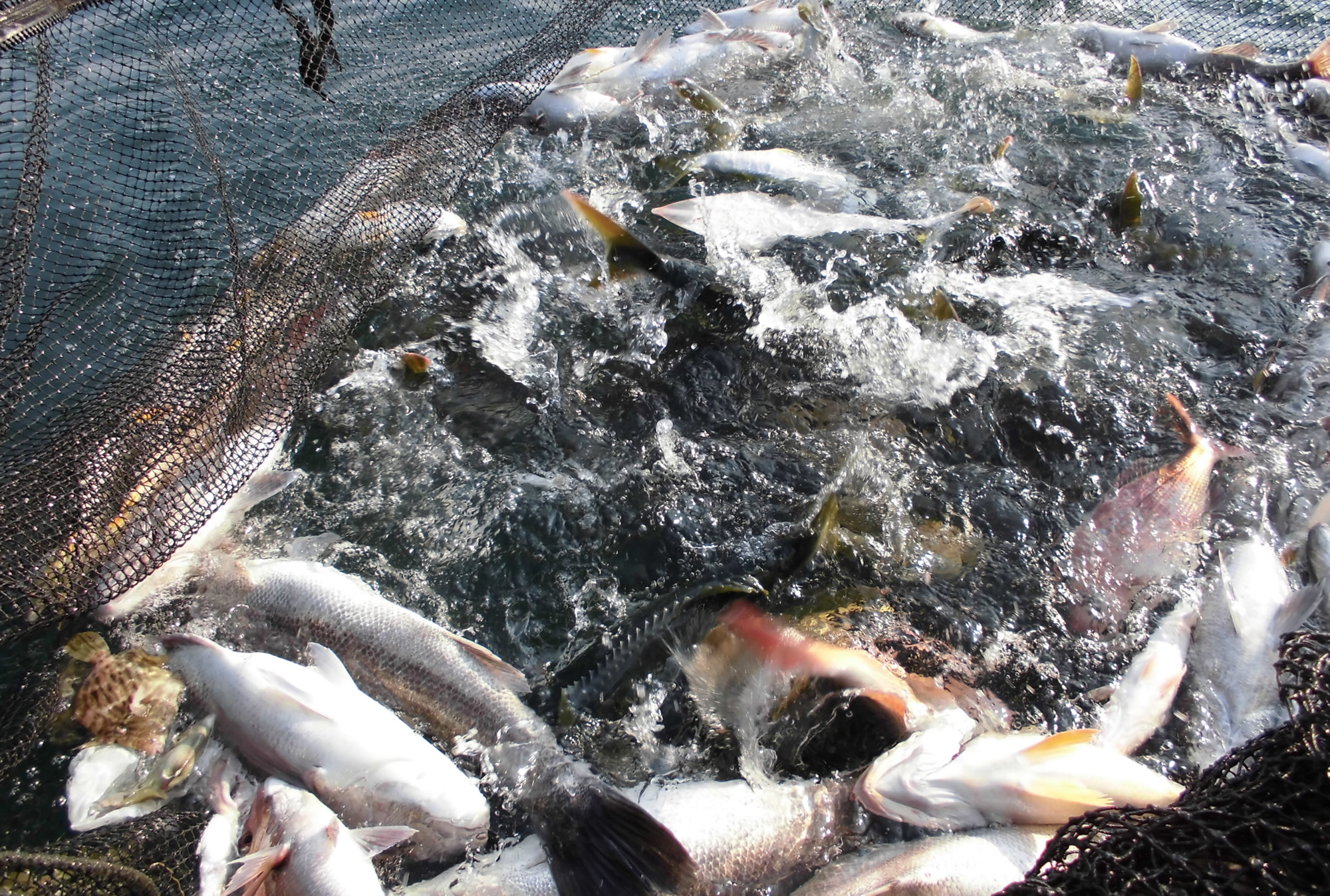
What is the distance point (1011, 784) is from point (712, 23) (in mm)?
6498

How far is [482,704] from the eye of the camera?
8.66 feet

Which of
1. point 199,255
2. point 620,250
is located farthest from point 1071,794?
point 199,255

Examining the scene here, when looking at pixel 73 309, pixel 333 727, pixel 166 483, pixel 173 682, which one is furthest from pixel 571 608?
pixel 73 309

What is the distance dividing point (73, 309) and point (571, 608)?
140 inches

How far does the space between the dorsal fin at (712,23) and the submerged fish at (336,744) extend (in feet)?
20.1

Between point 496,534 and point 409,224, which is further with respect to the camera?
point 409,224

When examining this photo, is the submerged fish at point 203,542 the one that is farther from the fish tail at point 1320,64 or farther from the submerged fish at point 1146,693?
the fish tail at point 1320,64

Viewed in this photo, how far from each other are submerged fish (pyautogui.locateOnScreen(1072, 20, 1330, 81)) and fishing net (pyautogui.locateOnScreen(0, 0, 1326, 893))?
776mm

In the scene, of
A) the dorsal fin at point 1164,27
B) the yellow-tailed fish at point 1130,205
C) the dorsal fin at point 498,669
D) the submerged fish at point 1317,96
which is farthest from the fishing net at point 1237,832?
the dorsal fin at point 1164,27

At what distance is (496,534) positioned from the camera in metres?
3.24

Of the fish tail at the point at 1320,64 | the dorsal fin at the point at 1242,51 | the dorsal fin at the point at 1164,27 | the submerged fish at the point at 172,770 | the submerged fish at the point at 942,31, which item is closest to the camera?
the submerged fish at the point at 172,770

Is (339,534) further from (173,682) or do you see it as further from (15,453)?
(15,453)

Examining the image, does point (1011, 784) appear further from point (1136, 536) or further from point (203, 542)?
point (203, 542)

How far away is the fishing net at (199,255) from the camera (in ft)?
8.32
